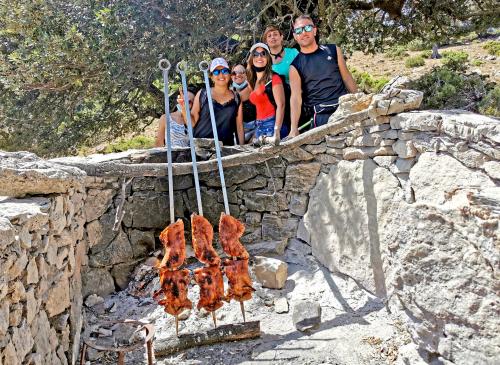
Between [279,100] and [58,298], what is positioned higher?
[279,100]

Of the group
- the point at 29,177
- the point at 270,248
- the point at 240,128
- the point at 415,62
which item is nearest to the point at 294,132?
the point at 240,128

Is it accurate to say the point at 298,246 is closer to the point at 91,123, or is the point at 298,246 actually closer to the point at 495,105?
the point at 495,105

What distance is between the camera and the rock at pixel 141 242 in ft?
14.9

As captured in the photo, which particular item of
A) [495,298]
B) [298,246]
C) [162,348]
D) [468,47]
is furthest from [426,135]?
[468,47]

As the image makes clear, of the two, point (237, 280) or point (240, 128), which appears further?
point (240, 128)

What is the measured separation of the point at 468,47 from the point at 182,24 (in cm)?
942

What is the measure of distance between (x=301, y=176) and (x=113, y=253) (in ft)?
6.39

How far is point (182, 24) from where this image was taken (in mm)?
5543

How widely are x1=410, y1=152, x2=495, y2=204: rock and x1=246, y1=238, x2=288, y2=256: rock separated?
1705 millimetres

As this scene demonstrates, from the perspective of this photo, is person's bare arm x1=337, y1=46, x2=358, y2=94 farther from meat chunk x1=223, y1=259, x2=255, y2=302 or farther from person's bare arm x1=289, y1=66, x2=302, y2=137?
meat chunk x1=223, y1=259, x2=255, y2=302

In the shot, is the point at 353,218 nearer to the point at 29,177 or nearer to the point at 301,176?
the point at 301,176

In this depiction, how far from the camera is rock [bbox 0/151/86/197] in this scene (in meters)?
2.67

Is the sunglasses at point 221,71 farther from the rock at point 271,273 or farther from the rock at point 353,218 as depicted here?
the rock at point 271,273

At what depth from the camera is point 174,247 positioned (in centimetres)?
347
